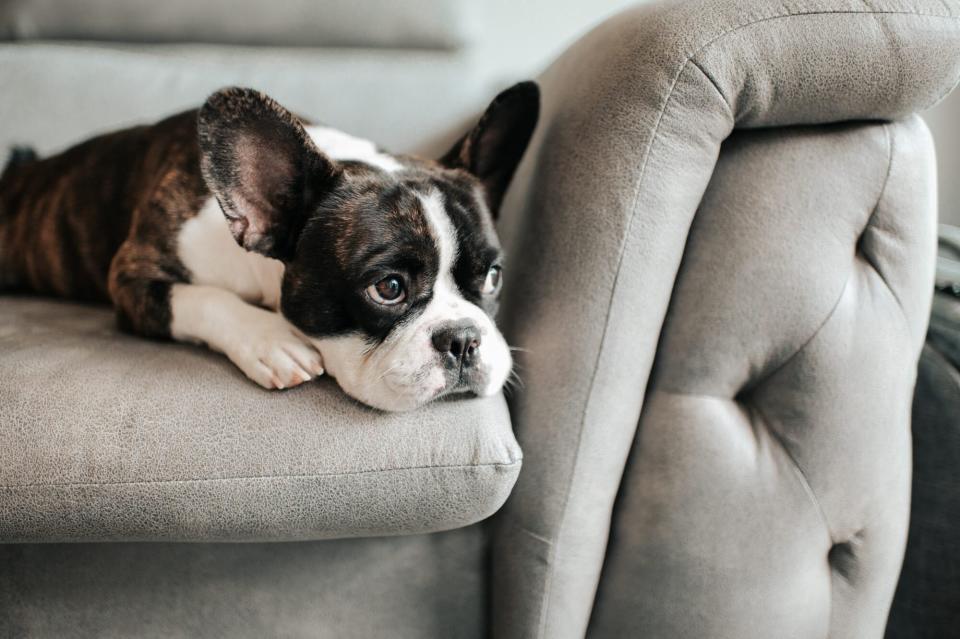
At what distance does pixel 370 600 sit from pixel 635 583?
0.46 meters

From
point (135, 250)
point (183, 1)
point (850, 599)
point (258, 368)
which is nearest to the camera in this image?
point (258, 368)

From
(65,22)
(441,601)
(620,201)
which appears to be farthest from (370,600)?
(65,22)

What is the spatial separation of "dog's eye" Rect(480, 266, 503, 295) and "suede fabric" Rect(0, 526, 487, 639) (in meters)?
0.43

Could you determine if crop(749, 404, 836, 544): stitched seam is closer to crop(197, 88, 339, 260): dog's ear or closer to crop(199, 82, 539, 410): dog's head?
crop(199, 82, 539, 410): dog's head

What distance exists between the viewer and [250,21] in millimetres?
2287

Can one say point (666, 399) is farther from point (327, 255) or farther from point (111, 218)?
point (111, 218)

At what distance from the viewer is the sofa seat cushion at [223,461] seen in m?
0.98

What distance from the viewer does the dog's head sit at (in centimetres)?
112

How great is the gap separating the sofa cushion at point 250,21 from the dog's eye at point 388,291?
4.55 feet

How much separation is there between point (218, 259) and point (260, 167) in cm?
30

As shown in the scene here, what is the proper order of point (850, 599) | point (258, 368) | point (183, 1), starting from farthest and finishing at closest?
point (183, 1)
point (850, 599)
point (258, 368)

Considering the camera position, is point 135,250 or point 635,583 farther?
point 135,250

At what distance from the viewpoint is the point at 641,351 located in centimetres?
120

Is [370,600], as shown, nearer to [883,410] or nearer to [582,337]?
[582,337]
